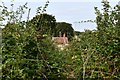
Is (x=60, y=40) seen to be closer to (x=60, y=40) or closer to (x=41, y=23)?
(x=60, y=40)

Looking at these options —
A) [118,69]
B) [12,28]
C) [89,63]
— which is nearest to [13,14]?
[12,28]

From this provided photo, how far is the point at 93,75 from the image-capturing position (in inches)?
181

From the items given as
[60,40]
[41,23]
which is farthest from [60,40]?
[41,23]

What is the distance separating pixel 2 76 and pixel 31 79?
0.41 metres

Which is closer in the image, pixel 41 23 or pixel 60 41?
pixel 41 23

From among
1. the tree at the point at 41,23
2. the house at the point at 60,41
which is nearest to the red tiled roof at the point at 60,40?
the house at the point at 60,41

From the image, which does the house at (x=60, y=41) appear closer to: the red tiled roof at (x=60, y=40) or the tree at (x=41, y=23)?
the red tiled roof at (x=60, y=40)

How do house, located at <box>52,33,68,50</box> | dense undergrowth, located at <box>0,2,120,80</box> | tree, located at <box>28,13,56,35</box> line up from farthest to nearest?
house, located at <box>52,33,68,50</box>
tree, located at <box>28,13,56,35</box>
dense undergrowth, located at <box>0,2,120,80</box>

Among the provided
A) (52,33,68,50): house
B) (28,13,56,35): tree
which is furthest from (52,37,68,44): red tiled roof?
(28,13,56,35): tree

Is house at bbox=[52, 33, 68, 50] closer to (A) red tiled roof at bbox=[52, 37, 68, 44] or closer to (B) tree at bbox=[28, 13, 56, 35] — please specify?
(A) red tiled roof at bbox=[52, 37, 68, 44]

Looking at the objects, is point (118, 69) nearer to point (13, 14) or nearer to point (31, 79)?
point (31, 79)

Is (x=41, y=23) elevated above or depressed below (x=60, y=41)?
above

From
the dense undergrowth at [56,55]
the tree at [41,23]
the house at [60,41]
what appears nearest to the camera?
the dense undergrowth at [56,55]

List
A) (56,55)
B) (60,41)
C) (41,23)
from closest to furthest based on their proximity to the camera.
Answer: (56,55) < (41,23) < (60,41)
